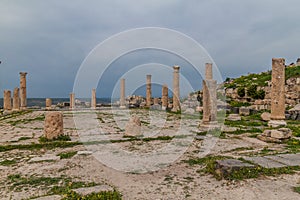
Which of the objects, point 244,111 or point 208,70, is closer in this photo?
point 208,70

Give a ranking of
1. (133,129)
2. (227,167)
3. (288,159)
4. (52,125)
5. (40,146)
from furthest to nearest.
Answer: (133,129)
(52,125)
(40,146)
(288,159)
(227,167)

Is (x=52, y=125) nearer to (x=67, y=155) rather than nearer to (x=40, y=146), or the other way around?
(x=40, y=146)

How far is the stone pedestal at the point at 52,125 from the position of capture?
29.9 feet

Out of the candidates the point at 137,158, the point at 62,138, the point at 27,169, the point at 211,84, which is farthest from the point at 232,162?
the point at 211,84

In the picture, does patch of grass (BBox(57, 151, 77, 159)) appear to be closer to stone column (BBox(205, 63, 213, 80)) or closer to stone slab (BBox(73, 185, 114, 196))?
stone slab (BBox(73, 185, 114, 196))

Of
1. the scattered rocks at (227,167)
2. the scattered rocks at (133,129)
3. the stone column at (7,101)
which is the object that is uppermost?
the stone column at (7,101)

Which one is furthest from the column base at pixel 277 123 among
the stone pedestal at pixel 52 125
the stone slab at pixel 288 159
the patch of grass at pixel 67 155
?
the stone pedestal at pixel 52 125

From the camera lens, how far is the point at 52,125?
9.17 m

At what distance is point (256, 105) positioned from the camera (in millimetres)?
20969

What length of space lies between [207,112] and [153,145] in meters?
4.51

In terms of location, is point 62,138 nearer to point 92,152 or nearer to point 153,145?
point 92,152

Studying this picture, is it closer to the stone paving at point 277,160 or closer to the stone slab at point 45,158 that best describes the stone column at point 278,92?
the stone paving at point 277,160

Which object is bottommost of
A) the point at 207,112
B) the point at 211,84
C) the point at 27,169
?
the point at 27,169

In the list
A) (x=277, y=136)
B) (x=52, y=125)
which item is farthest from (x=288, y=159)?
(x=52, y=125)
